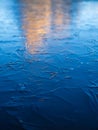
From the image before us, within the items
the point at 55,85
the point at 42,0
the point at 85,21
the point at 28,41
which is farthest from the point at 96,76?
the point at 42,0

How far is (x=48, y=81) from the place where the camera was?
7801 millimetres

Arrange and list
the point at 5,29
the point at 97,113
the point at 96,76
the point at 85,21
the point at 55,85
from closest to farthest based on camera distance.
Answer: the point at 97,113 < the point at 55,85 < the point at 96,76 < the point at 5,29 < the point at 85,21

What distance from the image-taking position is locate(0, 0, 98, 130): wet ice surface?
5973 mm

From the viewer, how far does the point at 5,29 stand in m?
15.2

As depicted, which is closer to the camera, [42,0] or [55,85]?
[55,85]

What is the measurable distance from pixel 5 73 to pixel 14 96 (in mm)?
1636

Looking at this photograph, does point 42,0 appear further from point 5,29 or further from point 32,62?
point 32,62

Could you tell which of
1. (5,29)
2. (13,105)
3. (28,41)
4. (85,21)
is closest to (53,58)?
(28,41)

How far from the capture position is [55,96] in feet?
22.8

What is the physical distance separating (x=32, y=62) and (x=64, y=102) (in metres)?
3.00

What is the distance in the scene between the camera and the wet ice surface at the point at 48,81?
5.97 m

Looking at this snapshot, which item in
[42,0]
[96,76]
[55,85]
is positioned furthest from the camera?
[42,0]

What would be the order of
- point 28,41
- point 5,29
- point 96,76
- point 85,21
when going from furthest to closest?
point 85,21 < point 5,29 < point 28,41 < point 96,76

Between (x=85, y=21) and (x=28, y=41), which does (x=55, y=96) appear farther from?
(x=85, y=21)
